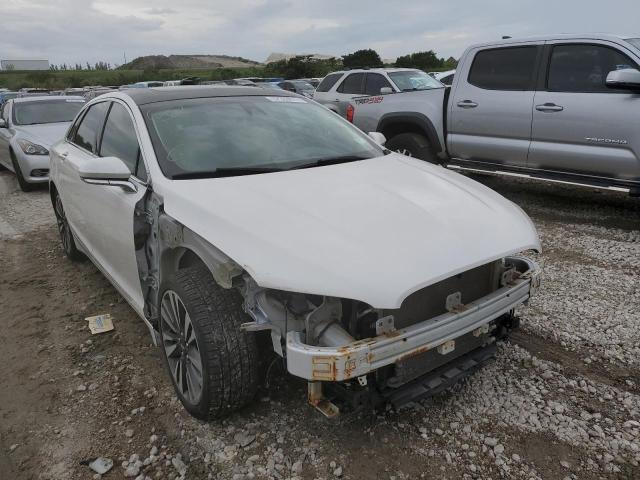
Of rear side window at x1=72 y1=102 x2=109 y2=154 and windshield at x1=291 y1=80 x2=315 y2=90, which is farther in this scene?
windshield at x1=291 y1=80 x2=315 y2=90

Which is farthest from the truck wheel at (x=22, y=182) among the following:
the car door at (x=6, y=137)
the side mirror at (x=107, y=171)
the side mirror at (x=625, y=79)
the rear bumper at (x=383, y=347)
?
the side mirror at (x=625, y=79)

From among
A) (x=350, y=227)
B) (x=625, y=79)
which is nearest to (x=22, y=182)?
(x=350, y=227)

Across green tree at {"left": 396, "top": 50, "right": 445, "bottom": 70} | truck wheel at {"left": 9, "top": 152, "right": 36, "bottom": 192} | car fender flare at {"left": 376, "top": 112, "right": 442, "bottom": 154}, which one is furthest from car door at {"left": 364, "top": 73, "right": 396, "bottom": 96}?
green tree at {"left": 396, "top": 50, "right": 445, "bottom": 70}

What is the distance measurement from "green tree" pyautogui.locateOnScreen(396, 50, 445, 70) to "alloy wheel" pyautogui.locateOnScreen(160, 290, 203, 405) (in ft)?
117

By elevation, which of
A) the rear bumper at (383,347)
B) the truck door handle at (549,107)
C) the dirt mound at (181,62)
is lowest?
the rear bumper at (383,347)

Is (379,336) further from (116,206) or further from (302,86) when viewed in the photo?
(302,86)

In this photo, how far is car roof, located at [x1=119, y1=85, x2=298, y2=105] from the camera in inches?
136

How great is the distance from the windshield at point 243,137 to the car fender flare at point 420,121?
132 inches

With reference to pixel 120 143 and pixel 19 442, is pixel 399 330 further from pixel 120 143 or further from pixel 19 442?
pixel 120 143

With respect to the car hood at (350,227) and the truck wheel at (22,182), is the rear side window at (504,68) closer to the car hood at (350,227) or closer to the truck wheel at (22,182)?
the car hood at (350,227)

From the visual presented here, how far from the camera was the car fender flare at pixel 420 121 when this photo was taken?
22.6 ft

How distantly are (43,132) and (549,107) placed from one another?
27.0 feet

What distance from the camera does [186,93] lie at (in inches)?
140

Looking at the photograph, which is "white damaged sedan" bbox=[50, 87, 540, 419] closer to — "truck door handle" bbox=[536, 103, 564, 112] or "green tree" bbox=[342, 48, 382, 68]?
"truck door handle" bbox=[536, 103, 564, 112]
